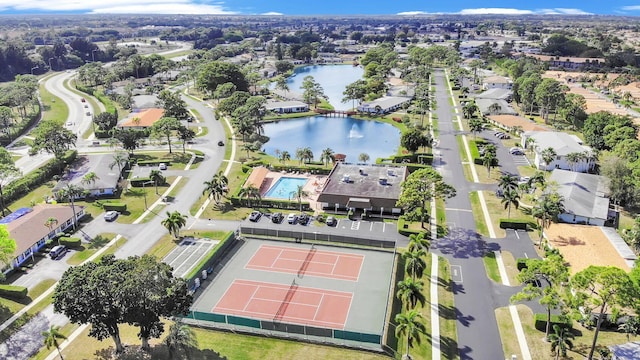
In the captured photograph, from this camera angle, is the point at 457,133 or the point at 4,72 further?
the point at 4,72

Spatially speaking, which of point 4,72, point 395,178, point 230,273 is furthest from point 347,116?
point 4,72

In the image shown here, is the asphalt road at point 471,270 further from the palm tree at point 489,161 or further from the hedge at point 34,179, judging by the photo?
the hedge at point 34,179

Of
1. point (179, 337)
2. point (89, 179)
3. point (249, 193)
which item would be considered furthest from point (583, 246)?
point (89, 179)

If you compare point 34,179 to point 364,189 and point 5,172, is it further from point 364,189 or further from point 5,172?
point 364,189

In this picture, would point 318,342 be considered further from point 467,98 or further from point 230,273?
point 467,98

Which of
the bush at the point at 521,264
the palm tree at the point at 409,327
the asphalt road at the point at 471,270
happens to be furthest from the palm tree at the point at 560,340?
the bush at the point at 521,264

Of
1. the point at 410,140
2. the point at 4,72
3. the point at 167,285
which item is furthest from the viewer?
the point at 4,72

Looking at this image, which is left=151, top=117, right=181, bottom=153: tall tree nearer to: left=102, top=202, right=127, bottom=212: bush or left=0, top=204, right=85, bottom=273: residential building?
left=102, top=202, right=127, bottom=212: bush

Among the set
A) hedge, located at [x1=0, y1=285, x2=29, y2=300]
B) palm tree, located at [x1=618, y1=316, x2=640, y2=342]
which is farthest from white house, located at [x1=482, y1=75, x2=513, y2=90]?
hedge, located at [x1=0, y1=285, x2=29, y2=300]
